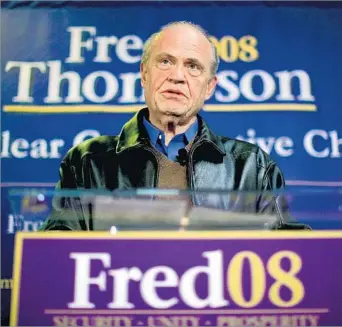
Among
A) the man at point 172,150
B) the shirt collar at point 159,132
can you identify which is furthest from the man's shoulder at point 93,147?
the shirt collar at point 159,132

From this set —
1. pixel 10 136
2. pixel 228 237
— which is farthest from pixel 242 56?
pixel 10 136

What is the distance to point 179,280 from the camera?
159cm

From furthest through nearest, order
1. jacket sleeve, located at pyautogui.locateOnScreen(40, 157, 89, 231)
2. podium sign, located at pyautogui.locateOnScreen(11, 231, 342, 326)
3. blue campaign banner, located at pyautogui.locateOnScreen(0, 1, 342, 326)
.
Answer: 1. blue campaign banner, located at pyautogui.locateOnScreen(0, 1, 342, 326)
2. jacket sleeve, located at pyautogui.locateOnScreen(40, 157, 89, 231)
3. podium sign, located at pyautogui.locateOnScreen(11, 231, 342, 326)

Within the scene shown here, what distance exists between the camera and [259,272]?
1.60 m

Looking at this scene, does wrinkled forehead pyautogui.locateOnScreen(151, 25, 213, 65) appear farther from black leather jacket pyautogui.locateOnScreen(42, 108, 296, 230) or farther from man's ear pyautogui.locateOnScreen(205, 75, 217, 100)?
black leather jacket pyautogui.locateOnScreen(42, 108, 296, 230)

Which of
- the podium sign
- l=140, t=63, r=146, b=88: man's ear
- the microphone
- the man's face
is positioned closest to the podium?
the podium sign

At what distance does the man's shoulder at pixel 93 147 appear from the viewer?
1.77 meters

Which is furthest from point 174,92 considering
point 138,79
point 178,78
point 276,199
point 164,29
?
point 276,199

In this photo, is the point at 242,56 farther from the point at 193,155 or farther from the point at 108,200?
the point at 108,200

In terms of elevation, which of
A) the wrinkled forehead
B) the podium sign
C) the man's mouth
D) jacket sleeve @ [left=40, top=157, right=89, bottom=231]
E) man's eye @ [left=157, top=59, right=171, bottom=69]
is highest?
the wrinkled forehead

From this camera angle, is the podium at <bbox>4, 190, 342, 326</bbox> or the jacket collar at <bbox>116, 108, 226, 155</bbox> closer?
the podium at <bbox>4, 190, 342, 326</bbox>

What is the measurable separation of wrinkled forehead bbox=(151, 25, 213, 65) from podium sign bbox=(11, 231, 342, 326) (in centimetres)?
60

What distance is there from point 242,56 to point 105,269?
851mm

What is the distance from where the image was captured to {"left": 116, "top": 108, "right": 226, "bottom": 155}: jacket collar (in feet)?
5.81
